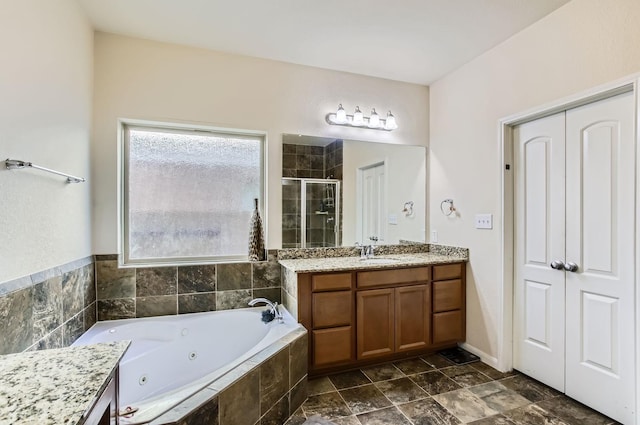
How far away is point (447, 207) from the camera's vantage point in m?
3.05

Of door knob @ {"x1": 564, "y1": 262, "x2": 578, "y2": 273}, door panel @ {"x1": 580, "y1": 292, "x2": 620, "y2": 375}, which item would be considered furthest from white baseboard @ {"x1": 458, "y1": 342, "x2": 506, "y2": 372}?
door knob @ {"x1": 564, "y1": 262, "x2": 578, "y2": 273}

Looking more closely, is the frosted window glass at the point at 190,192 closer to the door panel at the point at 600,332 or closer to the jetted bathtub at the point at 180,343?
the jetted bathtub at the point at 180,343

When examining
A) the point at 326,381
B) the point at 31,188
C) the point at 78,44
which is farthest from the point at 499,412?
the point at 78,44

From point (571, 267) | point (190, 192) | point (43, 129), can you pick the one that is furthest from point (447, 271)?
point (43, 129)

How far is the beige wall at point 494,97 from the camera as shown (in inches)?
72.7

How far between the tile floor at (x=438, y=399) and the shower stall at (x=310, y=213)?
1146 millimetres

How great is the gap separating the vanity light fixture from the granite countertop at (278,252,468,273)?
4.20ft

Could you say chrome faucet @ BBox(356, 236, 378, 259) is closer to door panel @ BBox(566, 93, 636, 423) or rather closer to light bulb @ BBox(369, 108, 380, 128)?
light bulb @ BBox(369, 108, 380, 128)

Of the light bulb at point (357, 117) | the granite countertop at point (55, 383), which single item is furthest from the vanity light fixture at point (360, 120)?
the granite countertop at point (55, 383)

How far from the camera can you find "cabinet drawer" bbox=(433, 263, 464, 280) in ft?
9.05

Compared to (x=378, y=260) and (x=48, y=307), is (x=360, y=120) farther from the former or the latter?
(x=48, y=307)

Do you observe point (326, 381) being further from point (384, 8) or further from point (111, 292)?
point (384, 8)

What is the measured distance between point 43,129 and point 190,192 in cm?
114

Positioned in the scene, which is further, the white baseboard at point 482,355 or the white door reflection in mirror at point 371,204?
the white door reflection in mirror at point 371,204
